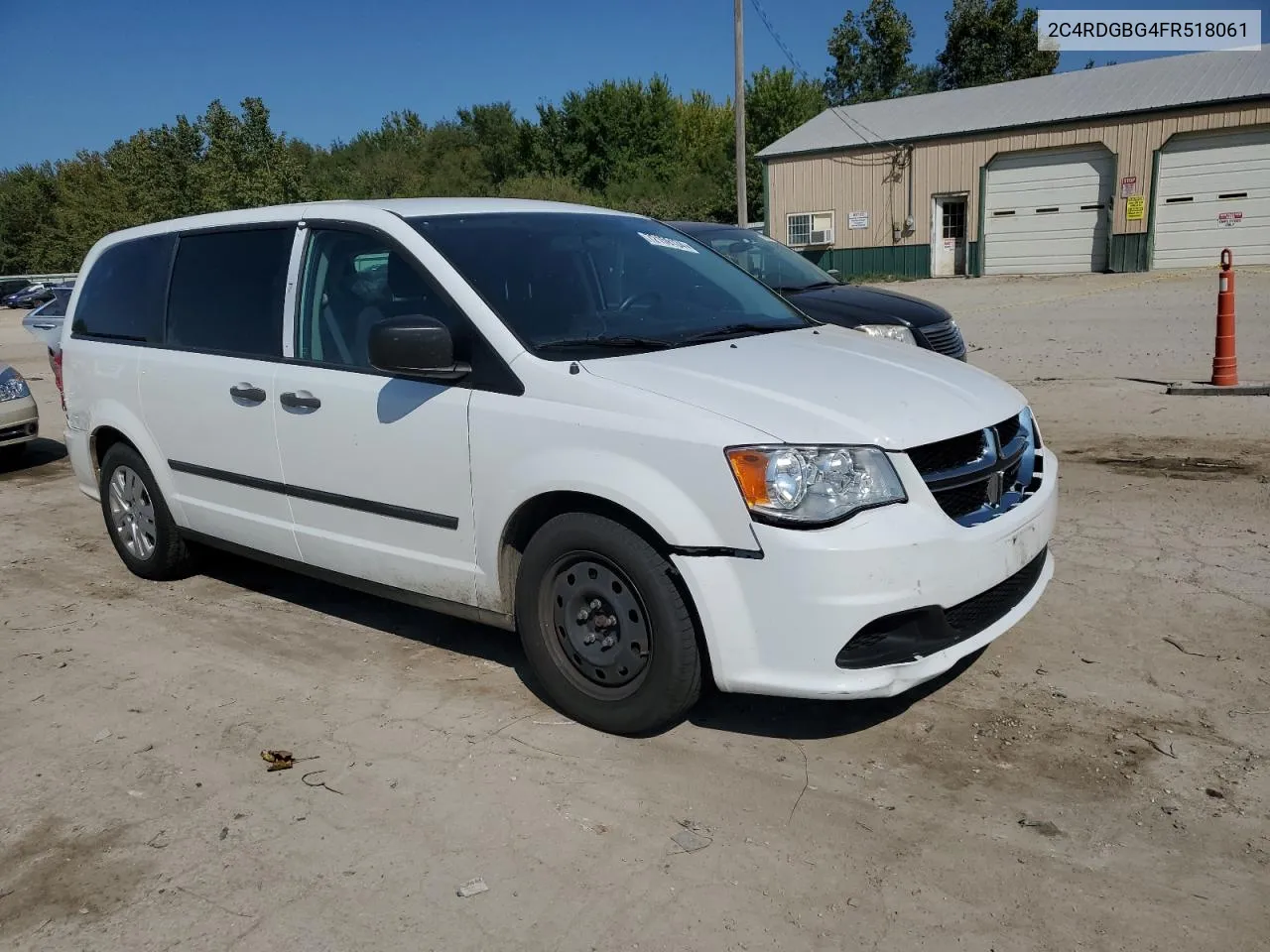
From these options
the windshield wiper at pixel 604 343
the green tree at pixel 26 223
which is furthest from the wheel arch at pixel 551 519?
the green tree at pixel 26 223

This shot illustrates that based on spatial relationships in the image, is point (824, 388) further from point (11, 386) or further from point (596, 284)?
point (11, 386)

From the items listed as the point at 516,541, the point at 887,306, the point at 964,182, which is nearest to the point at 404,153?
the point at 964,182

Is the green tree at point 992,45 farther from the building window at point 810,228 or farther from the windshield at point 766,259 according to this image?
the windshield at point 766,259

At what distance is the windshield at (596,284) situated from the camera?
3912 mm

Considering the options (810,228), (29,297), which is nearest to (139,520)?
(810,228)

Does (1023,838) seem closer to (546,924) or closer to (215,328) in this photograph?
(546,924)

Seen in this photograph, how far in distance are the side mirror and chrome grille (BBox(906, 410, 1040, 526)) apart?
64.0 inches

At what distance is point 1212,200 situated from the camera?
2514 cm

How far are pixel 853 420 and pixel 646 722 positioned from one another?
1.22m

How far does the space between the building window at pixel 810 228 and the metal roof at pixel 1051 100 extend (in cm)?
198

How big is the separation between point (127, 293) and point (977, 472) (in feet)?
14.6

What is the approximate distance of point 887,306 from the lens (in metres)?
8.27

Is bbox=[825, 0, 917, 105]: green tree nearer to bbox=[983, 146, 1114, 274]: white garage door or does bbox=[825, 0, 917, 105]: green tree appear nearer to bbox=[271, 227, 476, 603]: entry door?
bbox=[983, 146, 1114, 274]: white garage door

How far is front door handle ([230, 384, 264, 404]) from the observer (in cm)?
452
